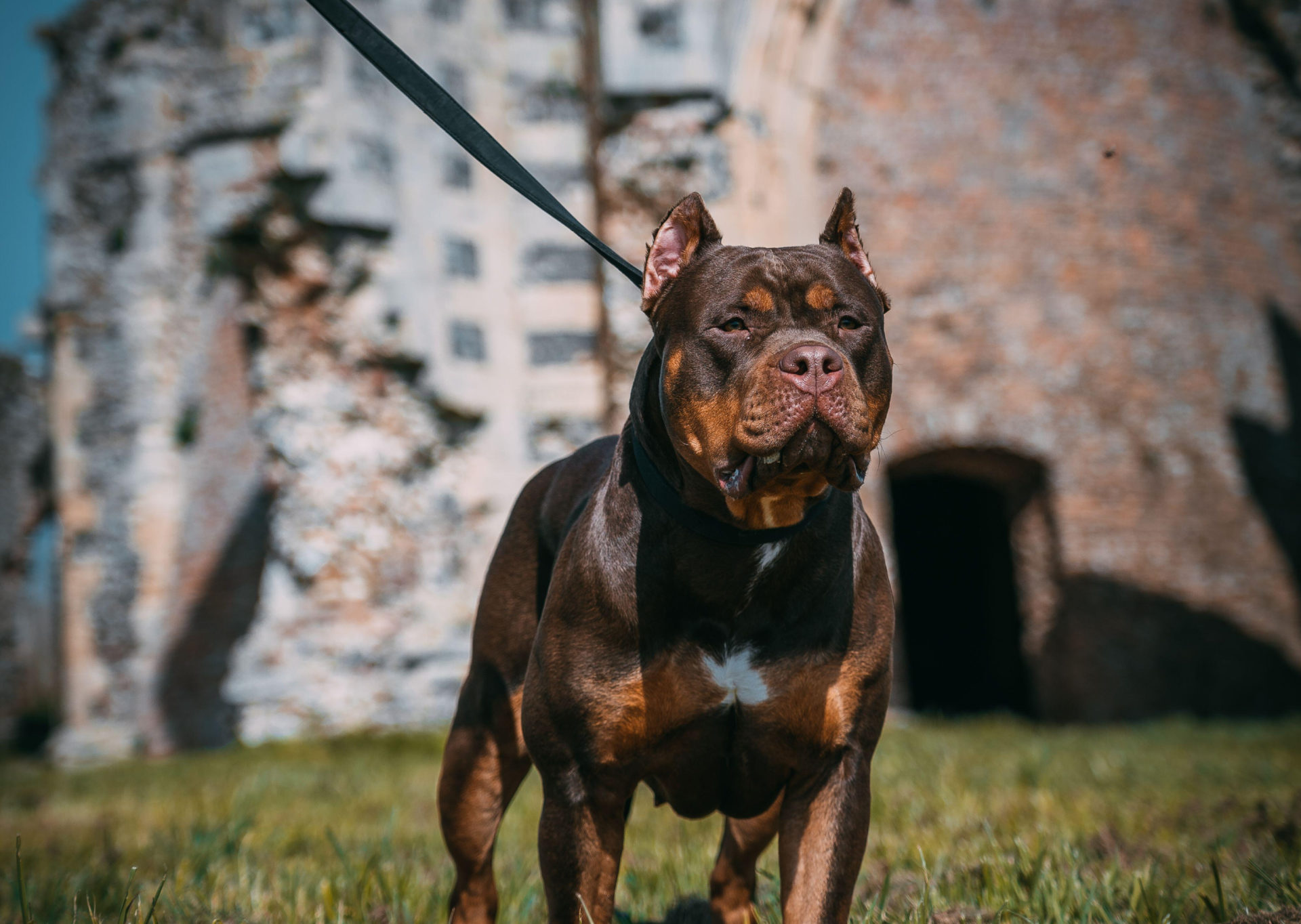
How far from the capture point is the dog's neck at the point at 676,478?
1.73 metres

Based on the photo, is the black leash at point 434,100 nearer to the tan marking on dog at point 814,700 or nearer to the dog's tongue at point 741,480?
the dog's tongue at point 741,480

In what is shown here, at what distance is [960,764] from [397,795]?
2790mm

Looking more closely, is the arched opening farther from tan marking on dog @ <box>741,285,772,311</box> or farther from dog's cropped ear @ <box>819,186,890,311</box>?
tan marking on dog @ <box>741,285,772,311</box>

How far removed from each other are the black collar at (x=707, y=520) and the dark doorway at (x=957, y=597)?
31.0 feet

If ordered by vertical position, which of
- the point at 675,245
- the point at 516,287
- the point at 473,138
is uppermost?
the point at 516,287

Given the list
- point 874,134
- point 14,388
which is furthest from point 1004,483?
point 14,388

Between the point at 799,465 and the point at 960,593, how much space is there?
37.1 feet

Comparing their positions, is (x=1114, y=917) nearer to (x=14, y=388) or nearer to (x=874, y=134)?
(x=874, y=134)

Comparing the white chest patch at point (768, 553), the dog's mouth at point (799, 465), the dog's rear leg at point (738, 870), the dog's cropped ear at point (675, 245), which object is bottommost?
the dog's rear leg at point (738, 870)

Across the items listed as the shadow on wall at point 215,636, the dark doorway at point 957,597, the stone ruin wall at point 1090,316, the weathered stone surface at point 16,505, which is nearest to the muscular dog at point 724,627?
the stone ruin wall at point 1090,316

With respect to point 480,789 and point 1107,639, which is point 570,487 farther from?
point 1107,639

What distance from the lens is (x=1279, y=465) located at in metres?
9.88

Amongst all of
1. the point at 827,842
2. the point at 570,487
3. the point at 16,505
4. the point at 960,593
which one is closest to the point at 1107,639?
the point at 960,593

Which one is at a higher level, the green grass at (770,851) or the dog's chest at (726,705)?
the dog's chest at (726,705)
